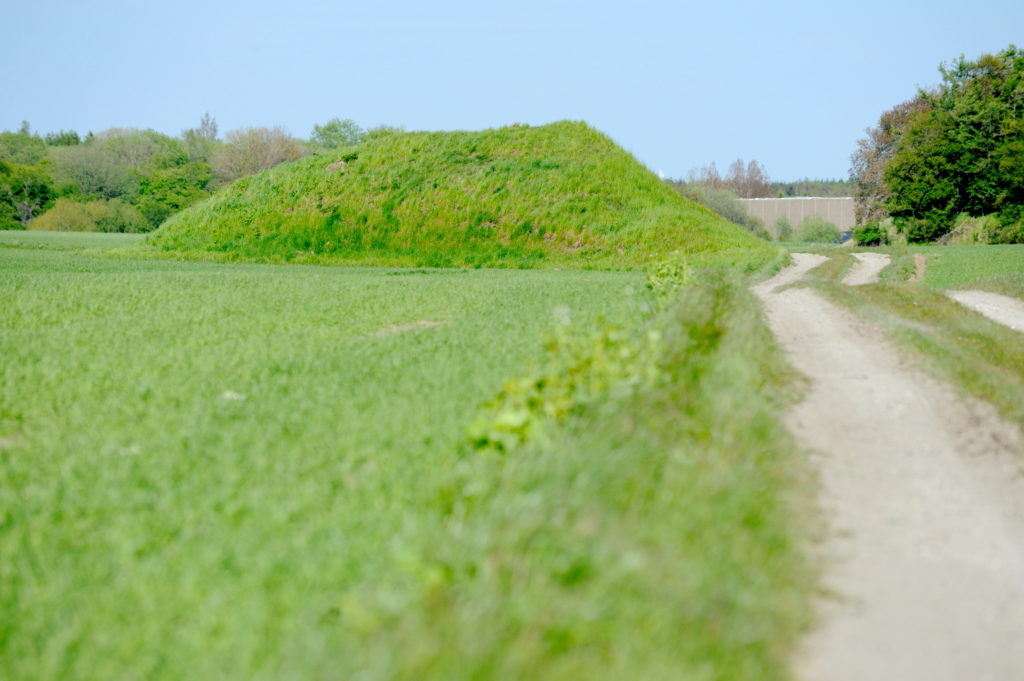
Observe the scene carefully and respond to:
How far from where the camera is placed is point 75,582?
4.68 m

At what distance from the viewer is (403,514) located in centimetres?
502

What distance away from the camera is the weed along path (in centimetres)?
466

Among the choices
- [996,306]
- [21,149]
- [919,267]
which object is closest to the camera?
[996,306]

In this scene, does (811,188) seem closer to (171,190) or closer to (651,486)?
(171,190)

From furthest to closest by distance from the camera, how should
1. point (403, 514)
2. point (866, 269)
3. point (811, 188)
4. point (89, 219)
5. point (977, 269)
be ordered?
point (811, 188), point (89, 219), point (866, 269), point (977, 269), point (403, 514)

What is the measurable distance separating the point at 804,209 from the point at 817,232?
1147 centimetres

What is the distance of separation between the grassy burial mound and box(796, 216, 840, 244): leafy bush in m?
42.7

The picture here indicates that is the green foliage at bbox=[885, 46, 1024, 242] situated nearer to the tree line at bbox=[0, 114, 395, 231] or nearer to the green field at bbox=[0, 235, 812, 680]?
the tree line at bbox=[0, 114, 395, 231]

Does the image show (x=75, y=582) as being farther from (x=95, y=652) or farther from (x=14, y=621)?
(x=95, y=652)

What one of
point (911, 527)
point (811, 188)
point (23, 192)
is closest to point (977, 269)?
point (911, 527)

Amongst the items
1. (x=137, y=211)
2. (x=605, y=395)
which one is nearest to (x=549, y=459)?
(x=605, y=395)

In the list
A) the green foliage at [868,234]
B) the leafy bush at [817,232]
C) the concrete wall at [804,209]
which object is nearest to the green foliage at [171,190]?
the concrete wall at [804,209]

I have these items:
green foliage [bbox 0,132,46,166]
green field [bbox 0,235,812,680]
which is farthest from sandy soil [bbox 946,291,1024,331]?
green foliage [bbox 0,132,46,166]

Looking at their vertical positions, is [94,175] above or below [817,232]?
above
